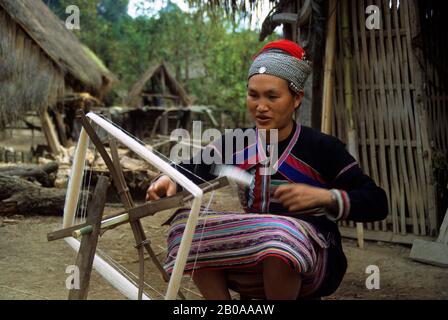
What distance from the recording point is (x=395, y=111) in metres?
5.20

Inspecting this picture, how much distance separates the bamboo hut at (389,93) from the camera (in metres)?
5.07

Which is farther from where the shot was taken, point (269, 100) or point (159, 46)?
point (159, 46)

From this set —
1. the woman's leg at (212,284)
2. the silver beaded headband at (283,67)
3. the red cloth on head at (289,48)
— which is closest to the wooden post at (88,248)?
the woman's leg at (212,284)

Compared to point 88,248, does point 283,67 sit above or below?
above

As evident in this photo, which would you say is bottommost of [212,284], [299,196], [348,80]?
[212,284]

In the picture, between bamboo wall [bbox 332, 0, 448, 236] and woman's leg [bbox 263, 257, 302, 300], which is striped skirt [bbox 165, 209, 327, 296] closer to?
woman's leg [bbox 263, 257, 302, 300]

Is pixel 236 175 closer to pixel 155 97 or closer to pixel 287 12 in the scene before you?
pixel 287 12

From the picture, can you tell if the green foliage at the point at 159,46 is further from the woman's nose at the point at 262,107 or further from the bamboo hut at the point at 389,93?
the woman's nose at the point at 262,107

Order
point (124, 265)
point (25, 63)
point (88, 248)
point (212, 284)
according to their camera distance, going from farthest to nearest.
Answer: point (25, 63), point (124, 265), point (212, 284), point (88, 248)

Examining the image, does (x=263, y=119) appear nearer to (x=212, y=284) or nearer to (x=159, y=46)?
(x=212, y=284)

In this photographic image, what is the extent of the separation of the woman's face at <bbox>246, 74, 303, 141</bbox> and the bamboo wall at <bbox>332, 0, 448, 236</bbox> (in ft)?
10.6

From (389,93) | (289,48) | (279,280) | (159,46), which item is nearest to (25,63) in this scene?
(389,93)

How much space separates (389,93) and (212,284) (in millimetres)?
3688
